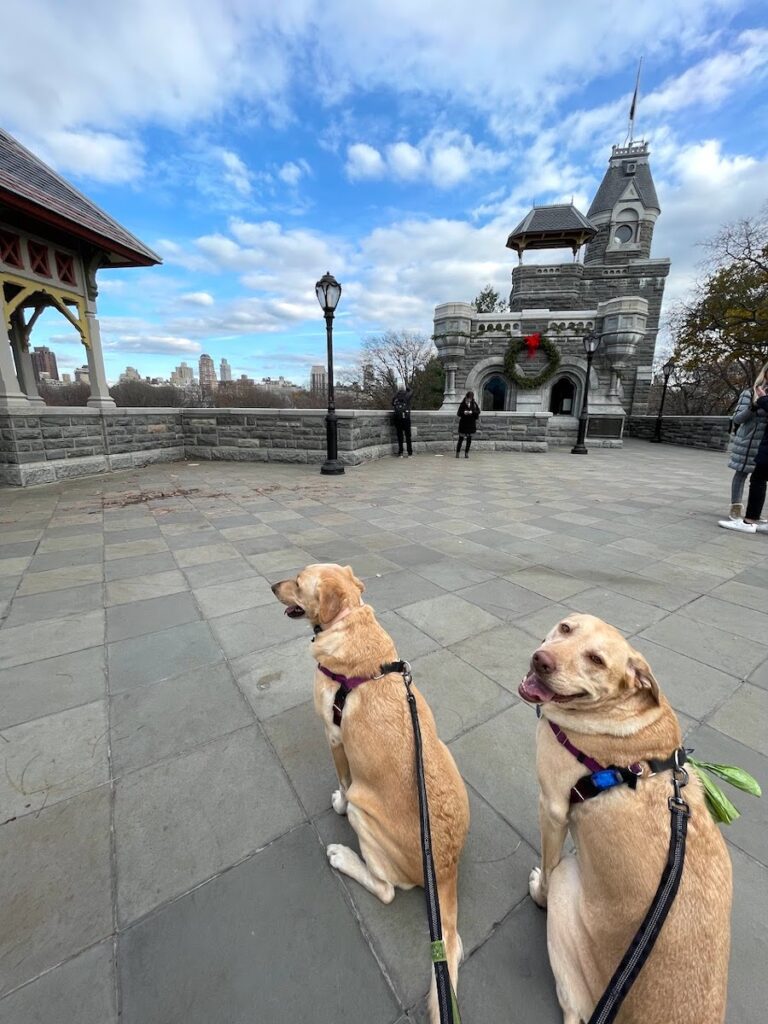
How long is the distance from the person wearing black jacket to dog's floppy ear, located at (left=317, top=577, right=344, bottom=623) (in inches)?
270

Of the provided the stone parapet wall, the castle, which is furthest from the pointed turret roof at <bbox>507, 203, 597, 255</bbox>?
the stone parapet wall

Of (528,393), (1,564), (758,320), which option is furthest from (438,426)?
(758,320)

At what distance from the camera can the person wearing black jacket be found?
227 inches

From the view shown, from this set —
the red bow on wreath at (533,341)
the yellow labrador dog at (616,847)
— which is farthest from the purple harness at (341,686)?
the red bow on wreath at (533,341)

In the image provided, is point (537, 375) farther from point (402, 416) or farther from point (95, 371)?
point (95, 371)

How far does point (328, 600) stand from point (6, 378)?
33.7ft

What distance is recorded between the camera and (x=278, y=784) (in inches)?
80.7

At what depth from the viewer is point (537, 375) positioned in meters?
19.4

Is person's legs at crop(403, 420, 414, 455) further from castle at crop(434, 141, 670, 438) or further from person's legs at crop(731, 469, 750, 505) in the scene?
person's legs at crop(731, 469, 750, 505)

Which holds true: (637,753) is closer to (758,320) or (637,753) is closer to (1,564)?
(1,564)

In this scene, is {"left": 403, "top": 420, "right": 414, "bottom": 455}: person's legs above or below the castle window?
below

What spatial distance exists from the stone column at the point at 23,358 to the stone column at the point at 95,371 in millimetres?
1570

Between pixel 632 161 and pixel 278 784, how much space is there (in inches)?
1720

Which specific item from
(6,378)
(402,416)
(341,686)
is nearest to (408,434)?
(402,416)
